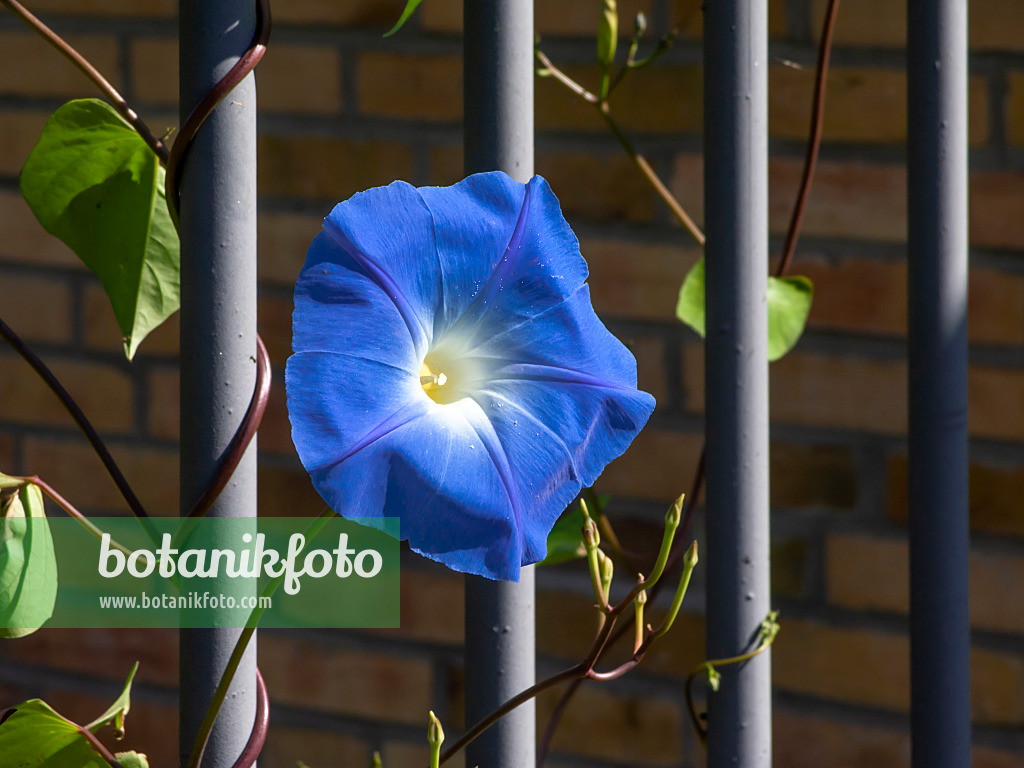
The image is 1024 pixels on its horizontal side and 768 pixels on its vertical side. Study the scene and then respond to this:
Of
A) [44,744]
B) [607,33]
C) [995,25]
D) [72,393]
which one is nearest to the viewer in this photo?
[44,744]

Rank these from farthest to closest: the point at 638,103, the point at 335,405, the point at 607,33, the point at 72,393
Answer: the point at 72,393 < the point at 638,103 < the point at 607,33 < the point at 335,405

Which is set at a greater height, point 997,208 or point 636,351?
point 997,208

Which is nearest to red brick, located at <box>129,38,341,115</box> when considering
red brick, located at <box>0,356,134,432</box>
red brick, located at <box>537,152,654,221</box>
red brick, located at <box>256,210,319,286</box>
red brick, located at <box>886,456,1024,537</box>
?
red brick, located at <box>256,210,319,286</box>

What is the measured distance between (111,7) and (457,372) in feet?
2.85

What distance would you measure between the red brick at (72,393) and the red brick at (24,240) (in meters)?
0.10

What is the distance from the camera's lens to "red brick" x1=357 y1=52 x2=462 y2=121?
929mm

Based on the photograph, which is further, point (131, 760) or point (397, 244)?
point (131, 760)

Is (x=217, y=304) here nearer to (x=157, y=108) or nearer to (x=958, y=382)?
(x=958, y=382)

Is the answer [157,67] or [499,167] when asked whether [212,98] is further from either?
[157,67]

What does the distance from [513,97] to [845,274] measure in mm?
525

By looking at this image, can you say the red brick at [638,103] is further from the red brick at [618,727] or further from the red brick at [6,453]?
the red brick at [6,453]

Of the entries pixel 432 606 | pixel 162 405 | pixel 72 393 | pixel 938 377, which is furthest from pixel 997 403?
pixel 72 393

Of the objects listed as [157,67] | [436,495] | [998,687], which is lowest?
[998,687]

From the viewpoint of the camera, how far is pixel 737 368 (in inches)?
16.7
